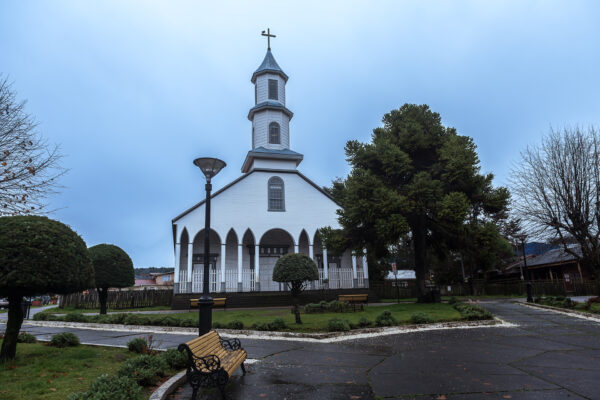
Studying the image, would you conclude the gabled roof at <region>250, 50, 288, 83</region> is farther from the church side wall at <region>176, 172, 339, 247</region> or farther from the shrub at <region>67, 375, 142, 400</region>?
the shrub at <region>67, 375, 142, 400</region>

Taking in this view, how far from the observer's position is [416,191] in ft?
60.3

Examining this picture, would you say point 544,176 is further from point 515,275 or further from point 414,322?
point 515,275

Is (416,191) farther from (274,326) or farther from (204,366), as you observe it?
(204,366)

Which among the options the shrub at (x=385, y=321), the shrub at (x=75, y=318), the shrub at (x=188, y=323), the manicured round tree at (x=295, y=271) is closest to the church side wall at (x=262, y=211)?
the shrub at (x=75, y=318)

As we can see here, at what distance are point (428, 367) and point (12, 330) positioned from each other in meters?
7.69

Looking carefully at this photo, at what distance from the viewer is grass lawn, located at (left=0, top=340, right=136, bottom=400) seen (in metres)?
4.99

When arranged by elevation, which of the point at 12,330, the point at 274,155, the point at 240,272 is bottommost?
the point at 12,330

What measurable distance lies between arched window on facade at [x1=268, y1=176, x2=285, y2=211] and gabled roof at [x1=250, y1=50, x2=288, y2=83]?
9.26 m

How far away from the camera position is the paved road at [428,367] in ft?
16.5

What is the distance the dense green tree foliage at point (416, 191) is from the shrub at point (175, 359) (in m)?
13.4

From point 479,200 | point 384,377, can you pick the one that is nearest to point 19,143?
point 384,377

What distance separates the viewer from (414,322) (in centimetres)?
1199

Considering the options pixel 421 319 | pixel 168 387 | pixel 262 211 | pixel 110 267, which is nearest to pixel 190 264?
pixel 262 211

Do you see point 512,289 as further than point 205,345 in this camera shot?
Yes
